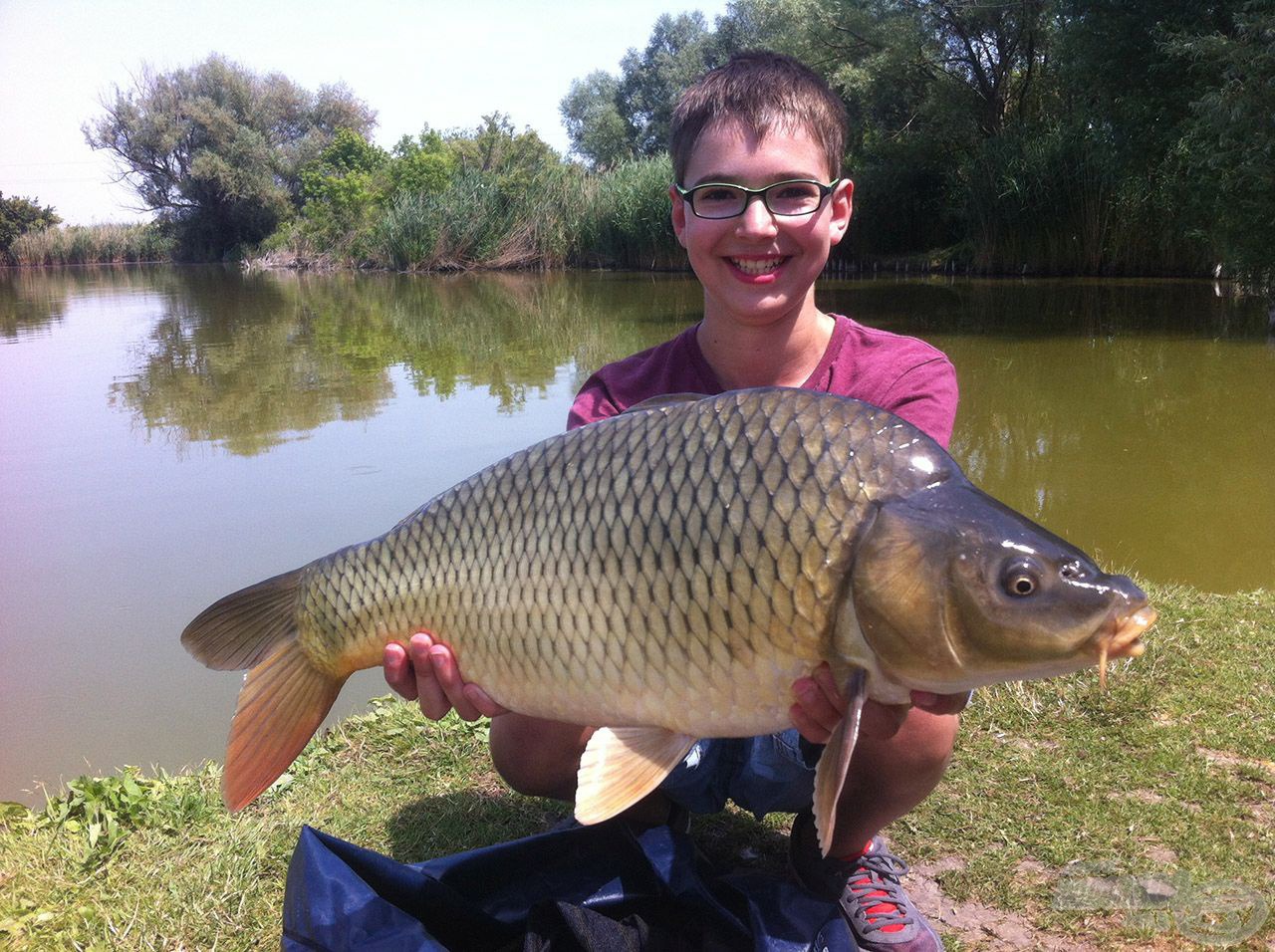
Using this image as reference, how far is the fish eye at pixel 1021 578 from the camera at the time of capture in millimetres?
1053

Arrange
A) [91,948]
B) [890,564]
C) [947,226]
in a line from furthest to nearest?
[947,226] → [91,948] → [890,564]

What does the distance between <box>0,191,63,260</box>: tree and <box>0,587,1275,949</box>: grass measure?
39884 millimetres

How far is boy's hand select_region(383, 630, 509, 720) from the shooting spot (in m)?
1.41

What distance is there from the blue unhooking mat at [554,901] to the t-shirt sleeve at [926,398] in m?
0.75

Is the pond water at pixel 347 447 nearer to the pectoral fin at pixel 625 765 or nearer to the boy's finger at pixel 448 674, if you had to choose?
the boy's finger at pixel 448 674

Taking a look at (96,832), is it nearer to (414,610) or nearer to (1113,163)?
(414,610)

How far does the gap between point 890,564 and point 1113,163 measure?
39.0ft

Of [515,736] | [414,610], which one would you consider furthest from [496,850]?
[414,610]

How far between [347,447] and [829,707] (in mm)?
4505

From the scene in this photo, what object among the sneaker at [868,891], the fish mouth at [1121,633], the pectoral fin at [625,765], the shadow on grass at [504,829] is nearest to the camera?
the fish mouth at [1121,633]

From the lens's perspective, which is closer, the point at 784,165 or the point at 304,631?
the point at 304,631

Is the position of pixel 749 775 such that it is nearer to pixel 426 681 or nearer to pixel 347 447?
pixel 426 681

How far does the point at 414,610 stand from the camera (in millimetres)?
1417

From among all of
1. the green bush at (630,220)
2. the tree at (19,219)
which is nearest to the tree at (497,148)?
the green bush at (630,220)
